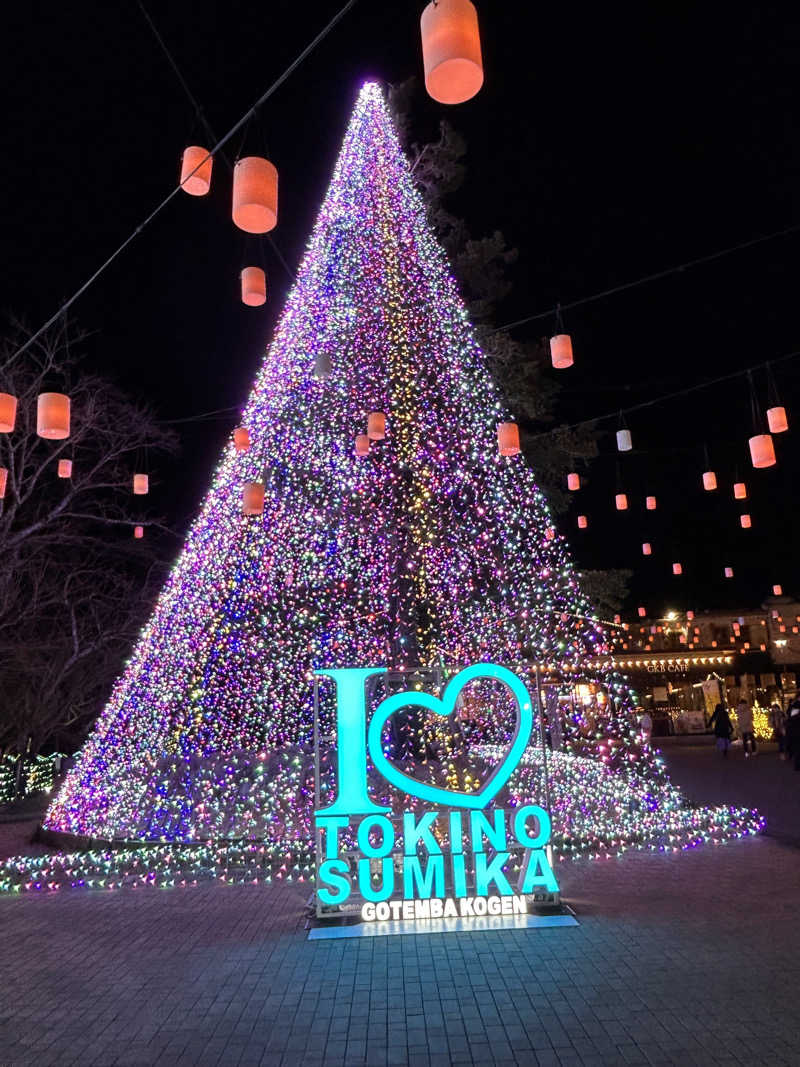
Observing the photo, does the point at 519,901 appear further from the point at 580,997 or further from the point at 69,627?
the point at 69,627

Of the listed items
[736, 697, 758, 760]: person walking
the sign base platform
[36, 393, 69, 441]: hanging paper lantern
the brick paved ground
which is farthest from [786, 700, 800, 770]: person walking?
[36, 393, 69, 441]: hanging paper lantern

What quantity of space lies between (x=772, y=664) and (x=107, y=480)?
4595 centimetres

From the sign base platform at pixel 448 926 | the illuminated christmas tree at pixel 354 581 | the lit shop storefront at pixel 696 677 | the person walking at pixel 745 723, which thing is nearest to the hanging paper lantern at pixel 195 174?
the illuminated christmas tree at pixel 354 581

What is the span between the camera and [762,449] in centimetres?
1116

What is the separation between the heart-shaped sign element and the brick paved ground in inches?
38.1

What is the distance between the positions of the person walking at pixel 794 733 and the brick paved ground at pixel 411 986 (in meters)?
8.95

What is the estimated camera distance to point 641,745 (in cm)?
899

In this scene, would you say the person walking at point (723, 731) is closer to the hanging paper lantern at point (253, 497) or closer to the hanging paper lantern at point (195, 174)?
the hanging paper lantern at point (253, 497)

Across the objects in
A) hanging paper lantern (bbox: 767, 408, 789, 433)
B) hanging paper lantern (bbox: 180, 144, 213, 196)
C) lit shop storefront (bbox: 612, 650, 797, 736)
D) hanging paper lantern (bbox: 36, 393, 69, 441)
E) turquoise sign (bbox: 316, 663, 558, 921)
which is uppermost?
hanging paper lantern (bbox: 180, 144, 213, 196)

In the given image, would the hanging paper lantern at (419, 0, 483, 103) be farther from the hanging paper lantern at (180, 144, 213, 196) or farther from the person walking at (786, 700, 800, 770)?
the person walking at (786, 700, 800, 770)

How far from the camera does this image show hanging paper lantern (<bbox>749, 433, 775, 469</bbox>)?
36.2 feet

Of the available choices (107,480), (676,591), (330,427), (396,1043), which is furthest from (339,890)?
(676,591)

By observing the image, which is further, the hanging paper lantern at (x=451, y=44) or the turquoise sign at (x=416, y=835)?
the turquoise sign at (x=416, y=835)

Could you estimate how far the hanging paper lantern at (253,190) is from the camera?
5.09 m
